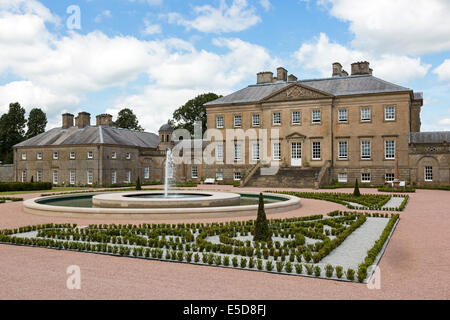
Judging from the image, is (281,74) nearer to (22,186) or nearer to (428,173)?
(428,173)

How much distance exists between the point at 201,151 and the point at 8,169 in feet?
85.9

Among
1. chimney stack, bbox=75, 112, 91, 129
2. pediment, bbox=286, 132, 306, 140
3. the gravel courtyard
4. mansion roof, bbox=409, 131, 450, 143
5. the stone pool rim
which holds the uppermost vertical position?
chimney stack, bbox=75, 112, 91, 129

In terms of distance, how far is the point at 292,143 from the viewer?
144ft

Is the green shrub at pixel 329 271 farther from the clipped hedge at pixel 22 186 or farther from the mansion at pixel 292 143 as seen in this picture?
the clipped hedge at pixel 22 186

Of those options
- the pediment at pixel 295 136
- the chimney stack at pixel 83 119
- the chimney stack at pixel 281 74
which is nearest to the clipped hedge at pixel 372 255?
the pediment at pixel 295 136

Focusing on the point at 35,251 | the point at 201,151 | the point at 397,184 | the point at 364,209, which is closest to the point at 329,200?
the point at 364,209

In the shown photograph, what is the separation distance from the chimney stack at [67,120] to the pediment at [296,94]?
25979 mm

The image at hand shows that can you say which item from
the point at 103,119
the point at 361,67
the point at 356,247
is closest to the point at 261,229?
the point at 356,247

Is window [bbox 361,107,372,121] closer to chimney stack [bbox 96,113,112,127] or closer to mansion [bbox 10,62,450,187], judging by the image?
mansion [bbox 10,62,450,187]

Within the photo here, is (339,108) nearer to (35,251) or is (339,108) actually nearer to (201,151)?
(201,151)

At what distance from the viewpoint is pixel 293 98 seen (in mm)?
43312

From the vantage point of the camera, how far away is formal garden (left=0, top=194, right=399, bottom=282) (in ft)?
29.6

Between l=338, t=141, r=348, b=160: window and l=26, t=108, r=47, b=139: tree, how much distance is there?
54.8 m

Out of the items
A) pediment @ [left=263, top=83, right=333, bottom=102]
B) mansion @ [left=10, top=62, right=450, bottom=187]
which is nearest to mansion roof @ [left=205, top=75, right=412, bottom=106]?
mansion @ [left=10, top=62, right=450, bottom=187]
